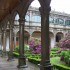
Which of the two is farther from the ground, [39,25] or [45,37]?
[39,25]

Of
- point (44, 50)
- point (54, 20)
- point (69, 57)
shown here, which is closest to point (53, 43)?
point (54, 20)

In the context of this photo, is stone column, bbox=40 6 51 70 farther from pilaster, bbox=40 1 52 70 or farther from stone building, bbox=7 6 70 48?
stone building, bbox=7 6 70 48

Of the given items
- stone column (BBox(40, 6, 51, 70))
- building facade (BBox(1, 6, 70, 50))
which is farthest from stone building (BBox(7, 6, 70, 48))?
stone column (BBox(40, 6, 51, 70))

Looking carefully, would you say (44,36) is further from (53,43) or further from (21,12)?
(53,43)

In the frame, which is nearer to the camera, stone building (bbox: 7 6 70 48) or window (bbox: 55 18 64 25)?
stone building (bbox: 7 6 70 48)

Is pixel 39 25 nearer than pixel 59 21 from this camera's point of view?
Yes

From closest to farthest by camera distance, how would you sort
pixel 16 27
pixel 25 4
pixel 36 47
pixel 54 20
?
pixel 25 4, pixel 36 47, pixel 16 27, pixel 54 20

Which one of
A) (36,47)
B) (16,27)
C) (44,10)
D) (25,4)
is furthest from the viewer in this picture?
(16,27)

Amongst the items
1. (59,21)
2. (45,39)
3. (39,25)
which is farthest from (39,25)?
(45,39)

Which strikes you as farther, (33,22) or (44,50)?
(33,22)

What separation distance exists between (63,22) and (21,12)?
27465mm

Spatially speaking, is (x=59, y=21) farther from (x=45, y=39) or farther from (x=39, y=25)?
(x=45, y=39)

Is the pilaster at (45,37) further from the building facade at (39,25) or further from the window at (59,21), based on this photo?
the window at (59,21)

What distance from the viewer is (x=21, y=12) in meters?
12.6
